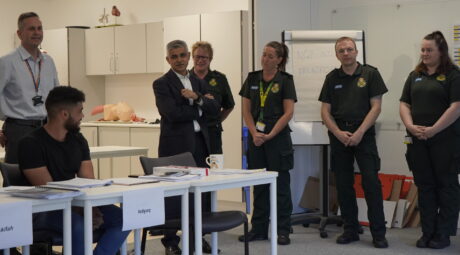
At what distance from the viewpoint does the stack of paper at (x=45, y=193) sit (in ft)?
9.22

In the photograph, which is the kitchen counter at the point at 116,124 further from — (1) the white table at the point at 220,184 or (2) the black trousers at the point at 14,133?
(1) the white table at the point at 220,184

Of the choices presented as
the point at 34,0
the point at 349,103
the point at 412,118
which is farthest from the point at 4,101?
the point at 34,0

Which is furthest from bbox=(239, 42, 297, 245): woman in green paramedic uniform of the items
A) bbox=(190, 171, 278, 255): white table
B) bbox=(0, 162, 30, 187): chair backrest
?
bbox=(0, 162, 30, 187): chair backrest

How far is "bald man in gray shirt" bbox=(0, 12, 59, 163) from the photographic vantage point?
4.29 m

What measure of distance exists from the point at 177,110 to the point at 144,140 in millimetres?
3339

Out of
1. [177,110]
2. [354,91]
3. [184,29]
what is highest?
[184,29]

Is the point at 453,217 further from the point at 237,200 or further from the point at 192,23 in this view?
the point at 192,23

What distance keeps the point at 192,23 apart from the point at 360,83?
9.07 ft

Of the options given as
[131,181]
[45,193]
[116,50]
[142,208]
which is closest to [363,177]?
[131,181]

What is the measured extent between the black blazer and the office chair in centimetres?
138

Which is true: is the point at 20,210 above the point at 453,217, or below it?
above

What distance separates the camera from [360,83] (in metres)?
5.23

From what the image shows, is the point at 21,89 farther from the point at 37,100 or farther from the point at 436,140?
the point at 436,140

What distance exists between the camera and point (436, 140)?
5004mm
